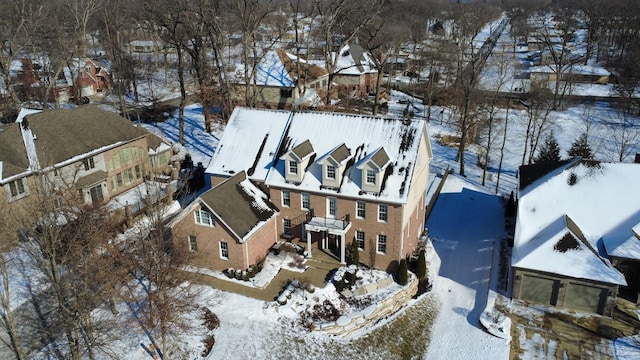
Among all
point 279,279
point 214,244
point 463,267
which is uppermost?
point 214,244

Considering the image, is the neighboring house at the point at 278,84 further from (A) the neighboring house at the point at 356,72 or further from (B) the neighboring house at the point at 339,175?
(B) the neighboring house at the point at 339,175

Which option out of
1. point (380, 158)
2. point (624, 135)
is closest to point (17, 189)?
point (380, 158)

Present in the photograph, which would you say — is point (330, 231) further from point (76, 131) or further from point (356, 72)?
point (356, 72)

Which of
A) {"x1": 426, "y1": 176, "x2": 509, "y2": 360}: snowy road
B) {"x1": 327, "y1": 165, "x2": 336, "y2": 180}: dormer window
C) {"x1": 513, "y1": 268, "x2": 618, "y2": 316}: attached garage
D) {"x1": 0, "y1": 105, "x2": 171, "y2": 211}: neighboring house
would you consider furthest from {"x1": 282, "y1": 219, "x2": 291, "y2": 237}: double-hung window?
{"x1": 513, "y1": 268, "x2": 618, "y2": 316}: attached garage

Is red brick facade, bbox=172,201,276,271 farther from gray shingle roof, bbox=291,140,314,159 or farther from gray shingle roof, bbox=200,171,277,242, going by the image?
gray shingle roof, bbox=291,140,314,159

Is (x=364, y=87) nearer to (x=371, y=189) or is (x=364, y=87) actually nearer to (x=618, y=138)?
(x=618, y=138)

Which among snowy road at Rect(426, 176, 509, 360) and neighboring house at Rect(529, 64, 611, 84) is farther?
neighboring house at Rect(529, 64, 611, 84)

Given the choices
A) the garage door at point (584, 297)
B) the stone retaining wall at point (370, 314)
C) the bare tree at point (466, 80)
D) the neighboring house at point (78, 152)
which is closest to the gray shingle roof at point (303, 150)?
the stone retaining wall at point (370, 314)
